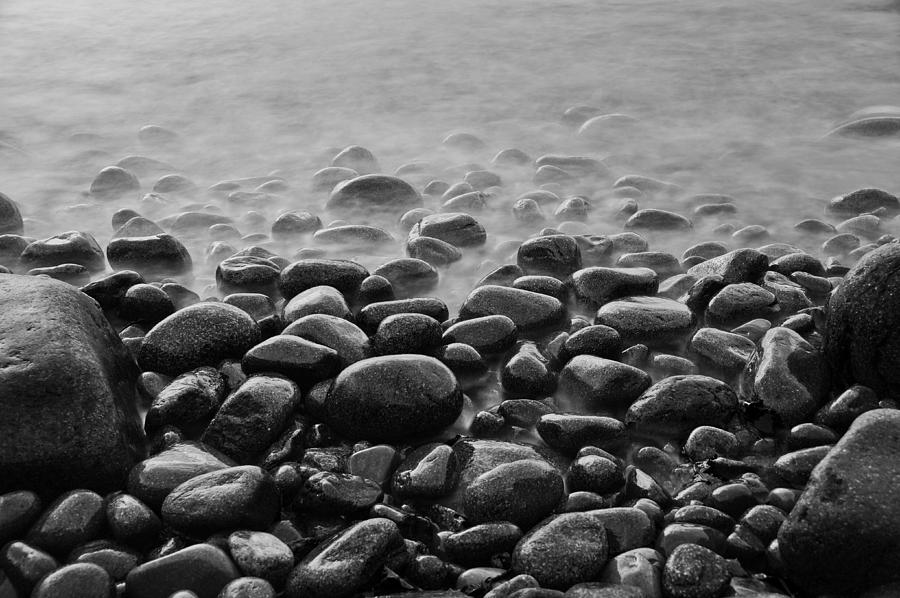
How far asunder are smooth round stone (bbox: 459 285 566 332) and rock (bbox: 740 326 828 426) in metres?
0.85

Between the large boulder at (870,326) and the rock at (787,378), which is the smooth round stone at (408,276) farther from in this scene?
the large boulder at (870,326)

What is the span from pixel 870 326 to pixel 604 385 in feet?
3.06

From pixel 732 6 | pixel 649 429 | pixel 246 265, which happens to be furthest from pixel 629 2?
pixel 649 429

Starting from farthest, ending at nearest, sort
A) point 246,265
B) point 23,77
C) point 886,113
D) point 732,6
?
point 732,6
point 23,77
point 886,113
point 246,265

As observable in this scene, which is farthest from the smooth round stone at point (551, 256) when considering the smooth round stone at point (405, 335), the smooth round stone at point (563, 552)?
the smooth round stone at point (563, 552)

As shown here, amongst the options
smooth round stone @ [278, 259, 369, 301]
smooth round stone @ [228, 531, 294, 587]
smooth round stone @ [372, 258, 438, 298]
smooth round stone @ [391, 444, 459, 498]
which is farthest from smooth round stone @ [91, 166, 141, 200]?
smooth round stone @ [228, 531, 294, 587]

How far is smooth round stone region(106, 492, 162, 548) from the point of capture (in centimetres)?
244

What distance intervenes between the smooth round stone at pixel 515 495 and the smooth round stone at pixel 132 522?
95cm

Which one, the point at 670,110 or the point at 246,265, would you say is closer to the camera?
the point at 246,265

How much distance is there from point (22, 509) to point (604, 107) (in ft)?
18.2

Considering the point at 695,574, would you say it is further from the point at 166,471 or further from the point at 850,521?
the point at 166,471

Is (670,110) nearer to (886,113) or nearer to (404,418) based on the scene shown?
(886,113)

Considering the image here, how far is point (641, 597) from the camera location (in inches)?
85.7

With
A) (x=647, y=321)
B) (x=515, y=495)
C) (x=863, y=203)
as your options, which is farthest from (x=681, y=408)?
(x=863, y=203)
